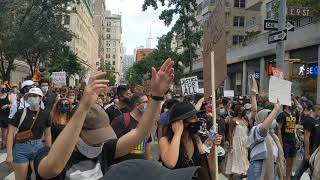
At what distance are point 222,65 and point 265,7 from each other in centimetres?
3778

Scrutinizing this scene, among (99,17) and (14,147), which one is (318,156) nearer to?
(14,147)

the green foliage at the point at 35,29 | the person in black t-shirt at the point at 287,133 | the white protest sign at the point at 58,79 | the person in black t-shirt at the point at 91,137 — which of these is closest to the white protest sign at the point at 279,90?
the person in black t-shirt at the point at 91,137

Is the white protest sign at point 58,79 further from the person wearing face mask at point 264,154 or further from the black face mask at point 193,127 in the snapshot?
the black face mask at point 193,127

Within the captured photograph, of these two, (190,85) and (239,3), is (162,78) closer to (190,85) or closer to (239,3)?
(190,85)

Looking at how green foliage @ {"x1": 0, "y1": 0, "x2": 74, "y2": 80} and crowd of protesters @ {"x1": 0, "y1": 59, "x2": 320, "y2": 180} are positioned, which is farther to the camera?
green foliage @ {"x1": 0, "y1": 0, "x2": 74, "y2": 80}

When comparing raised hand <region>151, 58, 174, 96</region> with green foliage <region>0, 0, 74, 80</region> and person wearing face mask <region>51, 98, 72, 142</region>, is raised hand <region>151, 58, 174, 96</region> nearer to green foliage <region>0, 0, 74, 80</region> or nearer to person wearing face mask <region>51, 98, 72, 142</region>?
person wearing face mask <region>51, 98, 72, 142</region>

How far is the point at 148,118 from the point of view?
12.7ft

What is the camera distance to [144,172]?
175 centimetres

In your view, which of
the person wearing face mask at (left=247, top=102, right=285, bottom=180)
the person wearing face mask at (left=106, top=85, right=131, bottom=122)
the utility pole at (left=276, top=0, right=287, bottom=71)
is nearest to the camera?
the person wearing face mask at (left=247, top=102, right=285, bottom=180)

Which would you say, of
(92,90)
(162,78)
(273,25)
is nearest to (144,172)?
(92,90)

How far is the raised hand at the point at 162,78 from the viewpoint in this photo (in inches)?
143

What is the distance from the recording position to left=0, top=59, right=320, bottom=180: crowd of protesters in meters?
3.10

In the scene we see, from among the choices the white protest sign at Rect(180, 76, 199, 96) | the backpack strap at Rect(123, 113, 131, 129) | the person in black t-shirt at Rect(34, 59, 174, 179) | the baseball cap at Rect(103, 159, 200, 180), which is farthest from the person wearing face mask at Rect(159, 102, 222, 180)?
the white protest sign at Rect(180, 76, 199, 96)

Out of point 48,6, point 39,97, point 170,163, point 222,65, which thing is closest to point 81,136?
point 170,163
